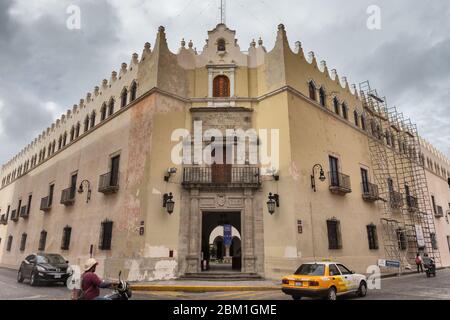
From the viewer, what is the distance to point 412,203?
26.3m

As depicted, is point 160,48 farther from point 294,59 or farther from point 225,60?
point 294,59

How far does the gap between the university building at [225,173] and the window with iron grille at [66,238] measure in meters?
0.11

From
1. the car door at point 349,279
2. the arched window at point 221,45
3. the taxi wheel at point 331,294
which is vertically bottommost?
the taxi wheel at point 331,294

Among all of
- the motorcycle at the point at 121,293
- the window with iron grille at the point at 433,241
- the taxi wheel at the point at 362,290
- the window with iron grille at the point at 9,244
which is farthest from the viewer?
the window with iron grille at the point at 9,244

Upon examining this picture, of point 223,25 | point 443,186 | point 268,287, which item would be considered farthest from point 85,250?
point 443,186

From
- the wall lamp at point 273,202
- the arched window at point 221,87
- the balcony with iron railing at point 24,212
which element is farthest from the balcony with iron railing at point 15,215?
the wall lamp at point 273,202

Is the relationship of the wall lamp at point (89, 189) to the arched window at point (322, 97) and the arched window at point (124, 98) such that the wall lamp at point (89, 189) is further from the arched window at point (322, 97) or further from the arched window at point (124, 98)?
the arched window at point (322, 97)

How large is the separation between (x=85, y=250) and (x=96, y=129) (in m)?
8.03

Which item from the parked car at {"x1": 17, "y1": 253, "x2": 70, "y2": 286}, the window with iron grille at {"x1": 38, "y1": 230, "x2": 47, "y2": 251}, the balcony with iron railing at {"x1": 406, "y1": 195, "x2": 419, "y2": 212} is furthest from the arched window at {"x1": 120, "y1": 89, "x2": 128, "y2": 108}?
the balcony with iron railing at {"x1": 406, "y1": 195, "x2": 419, "y2": 212}

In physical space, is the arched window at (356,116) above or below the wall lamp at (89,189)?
above

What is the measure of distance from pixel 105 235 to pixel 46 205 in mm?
10247

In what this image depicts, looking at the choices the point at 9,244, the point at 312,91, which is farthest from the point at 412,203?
the point at 9,244

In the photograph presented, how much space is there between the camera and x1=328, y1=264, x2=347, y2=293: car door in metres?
10.7

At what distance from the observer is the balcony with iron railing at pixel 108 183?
1792 centimetres
